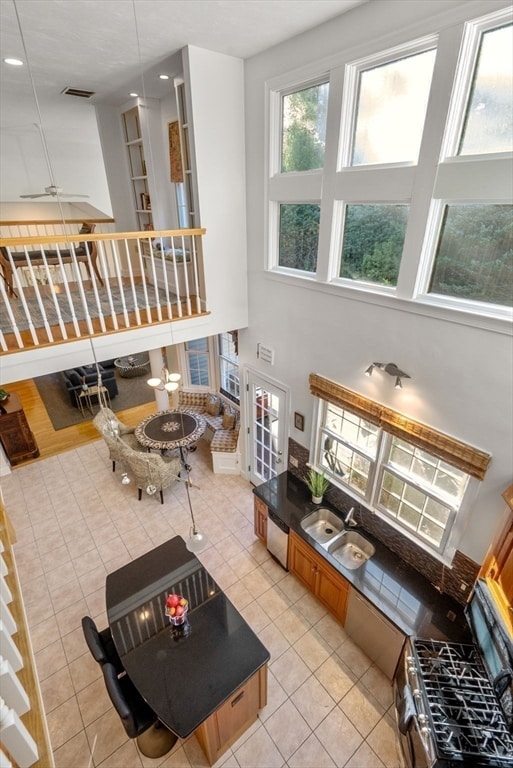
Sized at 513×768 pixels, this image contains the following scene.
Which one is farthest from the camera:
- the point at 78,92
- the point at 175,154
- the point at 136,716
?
the point at 175,154

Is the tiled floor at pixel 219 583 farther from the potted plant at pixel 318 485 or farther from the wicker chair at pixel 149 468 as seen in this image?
the potted plant at pixel 318 485

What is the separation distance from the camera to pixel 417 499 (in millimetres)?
3396

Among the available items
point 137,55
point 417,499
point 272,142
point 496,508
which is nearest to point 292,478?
point 417,499

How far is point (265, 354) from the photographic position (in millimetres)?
4719

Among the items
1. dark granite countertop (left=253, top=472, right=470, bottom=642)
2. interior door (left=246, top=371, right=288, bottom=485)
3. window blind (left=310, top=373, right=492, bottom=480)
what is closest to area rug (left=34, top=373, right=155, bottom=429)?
interior door (left=246, top=371, right=288, bottom=485)

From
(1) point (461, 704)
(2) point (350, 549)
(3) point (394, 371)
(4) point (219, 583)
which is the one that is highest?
(3) point (394, 371)

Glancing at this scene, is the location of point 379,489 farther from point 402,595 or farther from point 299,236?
point 299,236

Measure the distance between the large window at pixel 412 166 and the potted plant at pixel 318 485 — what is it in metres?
2.18

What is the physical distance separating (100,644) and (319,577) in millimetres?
2165

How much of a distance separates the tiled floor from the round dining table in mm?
801

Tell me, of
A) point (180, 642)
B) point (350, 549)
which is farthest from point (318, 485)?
point (180, 642)

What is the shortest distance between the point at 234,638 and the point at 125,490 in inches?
141

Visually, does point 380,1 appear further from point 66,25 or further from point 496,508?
point 496,508

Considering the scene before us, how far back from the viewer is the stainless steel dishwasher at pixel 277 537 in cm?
423
